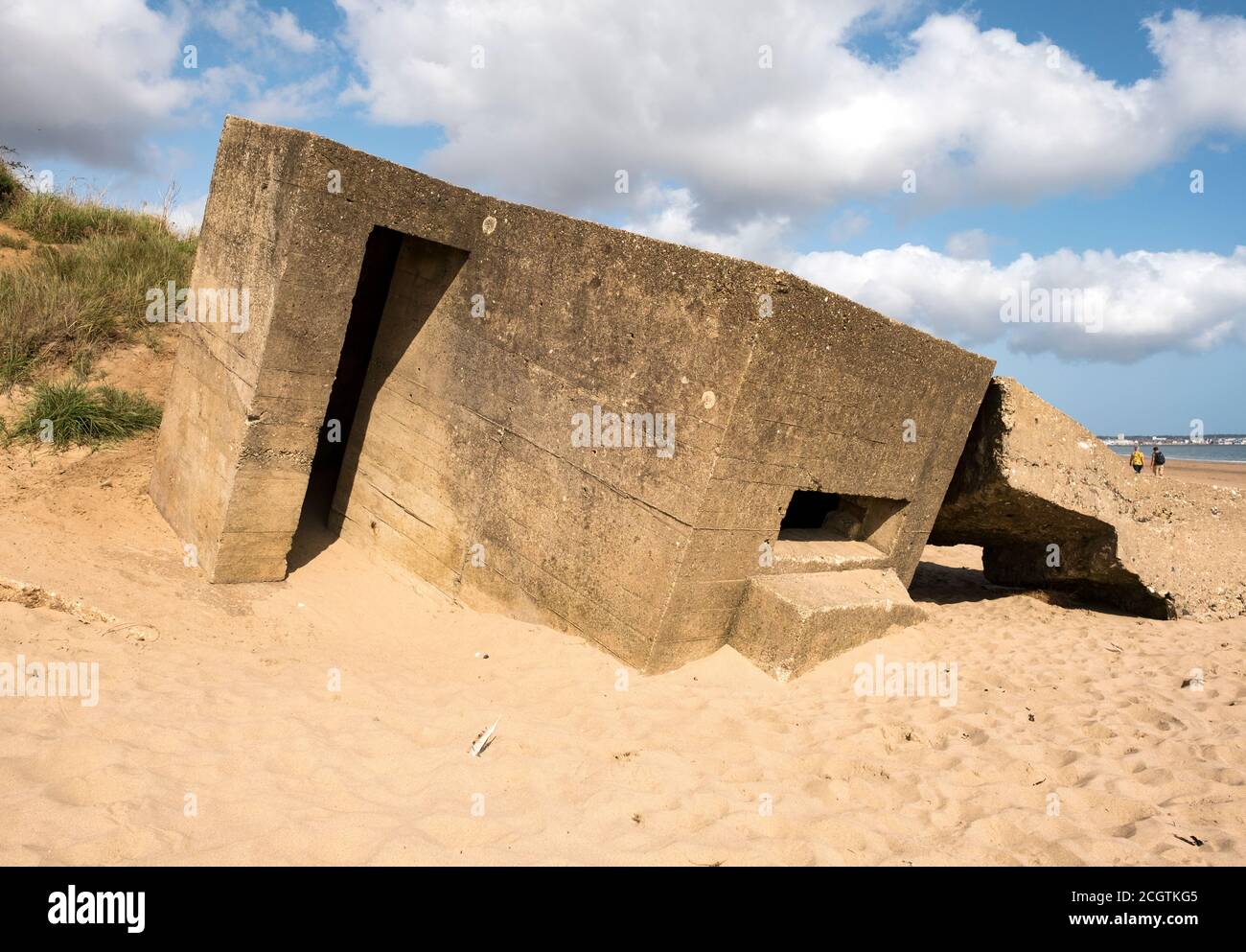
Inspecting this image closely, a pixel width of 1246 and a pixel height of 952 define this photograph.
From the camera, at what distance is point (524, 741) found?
3734 mm

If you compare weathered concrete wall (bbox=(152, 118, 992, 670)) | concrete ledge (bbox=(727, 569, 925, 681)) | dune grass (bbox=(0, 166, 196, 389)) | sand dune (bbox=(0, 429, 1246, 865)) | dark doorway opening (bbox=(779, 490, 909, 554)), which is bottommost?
sand dune (bbox=(0, 429, 1246, 865))

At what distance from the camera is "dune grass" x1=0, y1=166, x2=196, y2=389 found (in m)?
7.96

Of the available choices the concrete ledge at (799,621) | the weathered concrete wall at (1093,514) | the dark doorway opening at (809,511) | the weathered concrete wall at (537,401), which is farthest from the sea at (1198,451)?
the weathered concrete wall at (537,401)

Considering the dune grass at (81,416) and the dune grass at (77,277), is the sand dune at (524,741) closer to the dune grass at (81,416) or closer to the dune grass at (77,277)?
the dune grass at (81,416)

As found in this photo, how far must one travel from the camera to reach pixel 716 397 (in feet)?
14.2

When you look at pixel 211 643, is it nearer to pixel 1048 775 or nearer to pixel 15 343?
pixel 1048 775

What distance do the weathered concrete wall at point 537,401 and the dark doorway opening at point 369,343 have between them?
0.10 ft

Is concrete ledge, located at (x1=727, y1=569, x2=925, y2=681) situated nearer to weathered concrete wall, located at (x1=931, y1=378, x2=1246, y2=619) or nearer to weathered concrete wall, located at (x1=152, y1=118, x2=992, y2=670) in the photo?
weathered concrete wall, located at (x1=152, y1=118, x2=992, y2=670)

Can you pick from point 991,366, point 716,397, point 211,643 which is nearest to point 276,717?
point 211,643

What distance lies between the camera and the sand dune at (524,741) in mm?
2852

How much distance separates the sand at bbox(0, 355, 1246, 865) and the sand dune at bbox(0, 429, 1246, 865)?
0.6 inches

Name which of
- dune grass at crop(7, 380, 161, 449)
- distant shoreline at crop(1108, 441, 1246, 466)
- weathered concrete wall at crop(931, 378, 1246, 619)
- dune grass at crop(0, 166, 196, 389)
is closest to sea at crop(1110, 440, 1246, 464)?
distant shoreline at crop(1108, 441, 1246, 466)
